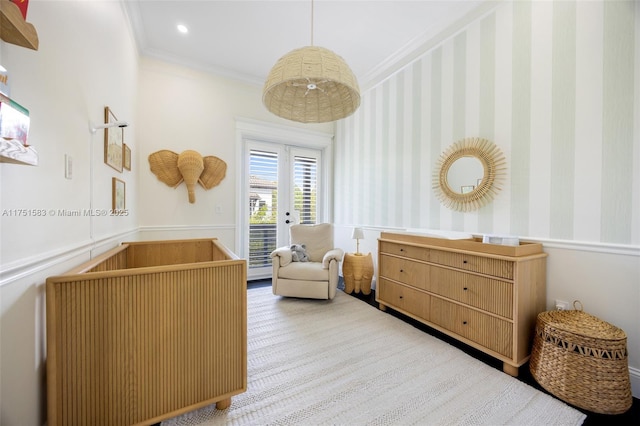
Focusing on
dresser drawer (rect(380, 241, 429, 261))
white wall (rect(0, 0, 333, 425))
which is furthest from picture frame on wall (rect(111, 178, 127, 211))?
dresser drawer (rect(380, 241, 429, 261))

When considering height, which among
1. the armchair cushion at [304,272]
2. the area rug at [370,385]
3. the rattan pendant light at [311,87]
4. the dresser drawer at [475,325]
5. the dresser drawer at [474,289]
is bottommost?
the area rug at [370,385]

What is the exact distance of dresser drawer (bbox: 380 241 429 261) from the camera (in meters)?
2.35

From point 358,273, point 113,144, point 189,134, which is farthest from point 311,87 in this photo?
point 189,134

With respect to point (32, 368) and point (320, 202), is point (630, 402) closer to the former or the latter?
point (32, 368)

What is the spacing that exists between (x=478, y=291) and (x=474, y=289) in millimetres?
29

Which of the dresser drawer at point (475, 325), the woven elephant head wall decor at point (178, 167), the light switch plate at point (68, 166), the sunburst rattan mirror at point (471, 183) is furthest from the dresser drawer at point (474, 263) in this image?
the woven elephant head wall decor at point (178, 167)

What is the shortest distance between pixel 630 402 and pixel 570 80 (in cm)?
206

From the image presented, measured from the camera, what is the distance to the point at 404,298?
2523 millimetres

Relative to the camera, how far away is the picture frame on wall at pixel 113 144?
5.99ft

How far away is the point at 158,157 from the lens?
318 cm

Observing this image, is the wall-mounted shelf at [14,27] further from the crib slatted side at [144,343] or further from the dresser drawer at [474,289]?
the dresser drawer at [474,289]

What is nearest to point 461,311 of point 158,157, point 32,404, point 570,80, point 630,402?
point 630,402

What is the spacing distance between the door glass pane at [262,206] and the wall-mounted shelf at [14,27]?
10.2 feet

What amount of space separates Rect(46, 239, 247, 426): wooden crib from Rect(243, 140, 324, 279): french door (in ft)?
8.29
